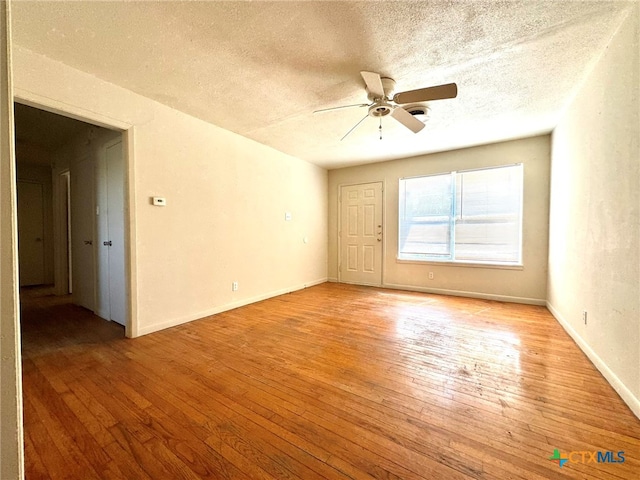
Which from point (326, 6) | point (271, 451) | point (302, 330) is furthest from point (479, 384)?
point (326, 6)

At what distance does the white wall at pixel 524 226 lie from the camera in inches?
153

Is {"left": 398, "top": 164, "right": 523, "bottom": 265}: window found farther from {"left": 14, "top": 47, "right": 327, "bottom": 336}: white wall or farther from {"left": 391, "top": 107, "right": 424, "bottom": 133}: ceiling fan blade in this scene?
{"left": 14, "top": 47, "right": 327, "bottom": 336}: white wall

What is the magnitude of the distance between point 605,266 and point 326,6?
8.93ft

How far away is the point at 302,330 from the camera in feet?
9.75

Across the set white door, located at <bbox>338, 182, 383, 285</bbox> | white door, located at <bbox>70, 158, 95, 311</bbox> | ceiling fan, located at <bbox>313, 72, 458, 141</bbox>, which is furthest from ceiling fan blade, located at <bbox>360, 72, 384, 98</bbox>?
white door, located at <bbox>70, 158, 95, 311</bbox>

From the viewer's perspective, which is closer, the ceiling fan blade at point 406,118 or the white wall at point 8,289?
the white wall at point 8,289

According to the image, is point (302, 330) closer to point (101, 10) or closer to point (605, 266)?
point (605, 266)

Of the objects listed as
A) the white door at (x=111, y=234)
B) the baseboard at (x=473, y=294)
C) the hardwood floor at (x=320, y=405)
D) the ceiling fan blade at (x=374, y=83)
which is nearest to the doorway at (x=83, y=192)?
the white door at (x=111, y=234)

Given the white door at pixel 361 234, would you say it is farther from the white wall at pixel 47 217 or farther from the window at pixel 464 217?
the white wall at pixel 47 217

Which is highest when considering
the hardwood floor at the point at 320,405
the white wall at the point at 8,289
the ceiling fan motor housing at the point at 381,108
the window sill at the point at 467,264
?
the ceiling fan motor housing at the point at 381,108

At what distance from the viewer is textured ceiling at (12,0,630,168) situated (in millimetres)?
1699

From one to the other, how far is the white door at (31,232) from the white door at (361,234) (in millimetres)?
6476

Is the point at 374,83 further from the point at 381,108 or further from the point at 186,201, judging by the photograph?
the point at 186,201

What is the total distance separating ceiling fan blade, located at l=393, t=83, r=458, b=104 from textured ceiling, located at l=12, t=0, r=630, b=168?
0.24 m
